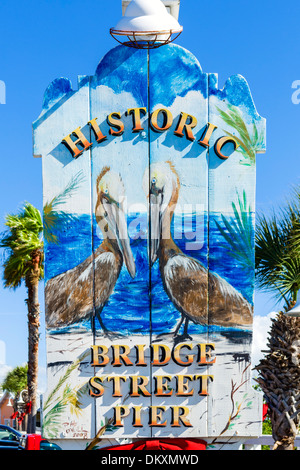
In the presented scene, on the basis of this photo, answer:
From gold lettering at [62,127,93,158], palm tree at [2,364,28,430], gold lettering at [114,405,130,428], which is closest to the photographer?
gold lettering at [114,405,130,428]

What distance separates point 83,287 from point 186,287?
1.36 meters

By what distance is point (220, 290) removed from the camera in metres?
9.77

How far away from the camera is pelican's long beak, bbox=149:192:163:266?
9734 mm

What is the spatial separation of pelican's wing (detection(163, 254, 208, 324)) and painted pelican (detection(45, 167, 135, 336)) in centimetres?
52

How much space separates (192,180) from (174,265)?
3.79ft

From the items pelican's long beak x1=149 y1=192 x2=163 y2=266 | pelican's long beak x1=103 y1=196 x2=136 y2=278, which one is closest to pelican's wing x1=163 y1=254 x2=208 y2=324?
pelican's long beak x1=149 y1=192 x2=163 y2=266

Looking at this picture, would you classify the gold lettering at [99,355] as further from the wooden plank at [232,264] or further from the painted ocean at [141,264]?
the wooden plank at [232,264]

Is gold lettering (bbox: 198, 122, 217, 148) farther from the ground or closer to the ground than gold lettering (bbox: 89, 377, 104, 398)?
farther from the ground

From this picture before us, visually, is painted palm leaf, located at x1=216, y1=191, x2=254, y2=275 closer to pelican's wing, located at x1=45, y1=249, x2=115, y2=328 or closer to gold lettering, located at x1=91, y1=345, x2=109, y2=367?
pelican's wing, located at x1=45, y1=249, x2=115, y2=328

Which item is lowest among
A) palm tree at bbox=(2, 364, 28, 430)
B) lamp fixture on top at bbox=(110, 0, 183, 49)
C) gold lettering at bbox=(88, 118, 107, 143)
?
Answer: palm tree at bbox=(2, 364, 28, 430)

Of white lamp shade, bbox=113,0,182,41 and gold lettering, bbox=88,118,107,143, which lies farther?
gold lettering, bbox=88,118,107,143

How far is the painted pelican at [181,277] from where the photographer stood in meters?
9.73

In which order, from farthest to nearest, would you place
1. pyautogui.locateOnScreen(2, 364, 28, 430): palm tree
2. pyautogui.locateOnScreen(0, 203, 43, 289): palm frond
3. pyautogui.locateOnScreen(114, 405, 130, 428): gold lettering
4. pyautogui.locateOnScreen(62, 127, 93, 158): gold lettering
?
pyautogui.locateOnScreen(2, 364, 28, 430): palm tree
pyautogui.locateOnScreen(0, 203, 43, 289): palm frond
pyautogui.locateOnScreen(62, 127, 93, 158): gold lettering
pyautogui.locateOnScreen(114, 405, 130, 428): gold lettering

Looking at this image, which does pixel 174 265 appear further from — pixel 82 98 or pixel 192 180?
pixel 82 98
